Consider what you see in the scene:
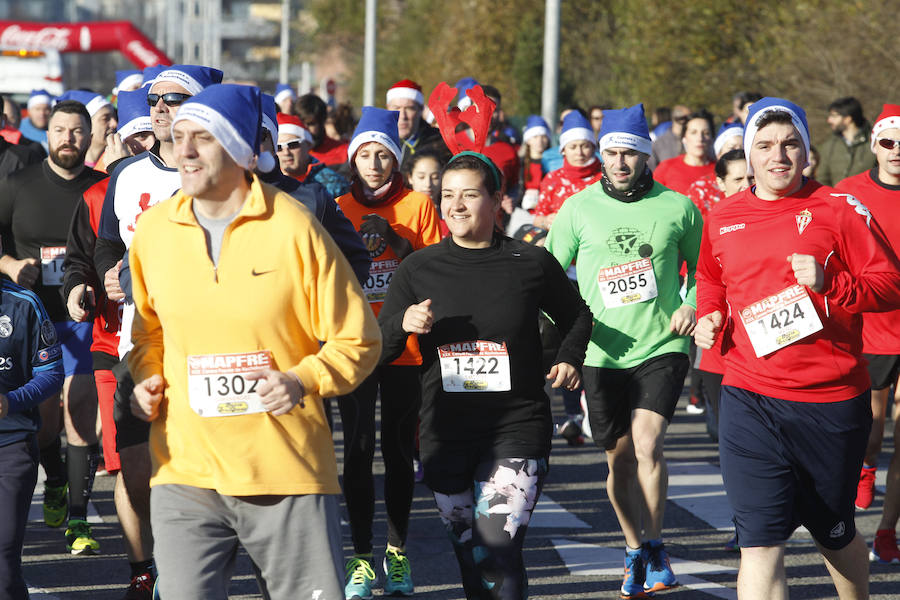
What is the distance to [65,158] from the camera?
25.0ft

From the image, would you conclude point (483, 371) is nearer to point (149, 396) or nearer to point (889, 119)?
point (149, 396)

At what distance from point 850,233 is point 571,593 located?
7.65 ft

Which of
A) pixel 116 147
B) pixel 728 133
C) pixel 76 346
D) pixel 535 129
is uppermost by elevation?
pixel 728 133

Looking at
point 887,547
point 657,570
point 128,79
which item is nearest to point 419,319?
point 657,570

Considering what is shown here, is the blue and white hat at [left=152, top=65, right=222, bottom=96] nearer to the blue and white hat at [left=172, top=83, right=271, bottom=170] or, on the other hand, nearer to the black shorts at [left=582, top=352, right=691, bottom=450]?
the blue and white hat at [left=172, top=83, right=271, bottom=170]

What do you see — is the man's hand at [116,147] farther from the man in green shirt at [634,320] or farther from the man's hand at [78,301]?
the man in green shirt at [634,320]

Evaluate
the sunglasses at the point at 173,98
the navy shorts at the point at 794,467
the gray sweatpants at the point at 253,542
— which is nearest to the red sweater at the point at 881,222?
the navy shorts at the point at 794,467

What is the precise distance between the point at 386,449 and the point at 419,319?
1547 millimetres

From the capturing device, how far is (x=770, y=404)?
5.19 meters

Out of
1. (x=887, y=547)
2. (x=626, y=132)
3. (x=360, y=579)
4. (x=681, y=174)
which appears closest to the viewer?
(x=360, y=579)

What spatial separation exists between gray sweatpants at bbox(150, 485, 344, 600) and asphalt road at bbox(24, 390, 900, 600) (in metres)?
2.43

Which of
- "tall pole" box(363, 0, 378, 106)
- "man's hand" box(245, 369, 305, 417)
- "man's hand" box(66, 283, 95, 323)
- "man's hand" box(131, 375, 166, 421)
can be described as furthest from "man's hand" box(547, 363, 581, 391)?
"tall pole" box(363, 0, 378, 106)

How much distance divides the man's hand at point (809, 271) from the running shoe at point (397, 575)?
248 cm

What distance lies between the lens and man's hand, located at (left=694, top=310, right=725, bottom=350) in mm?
5355
